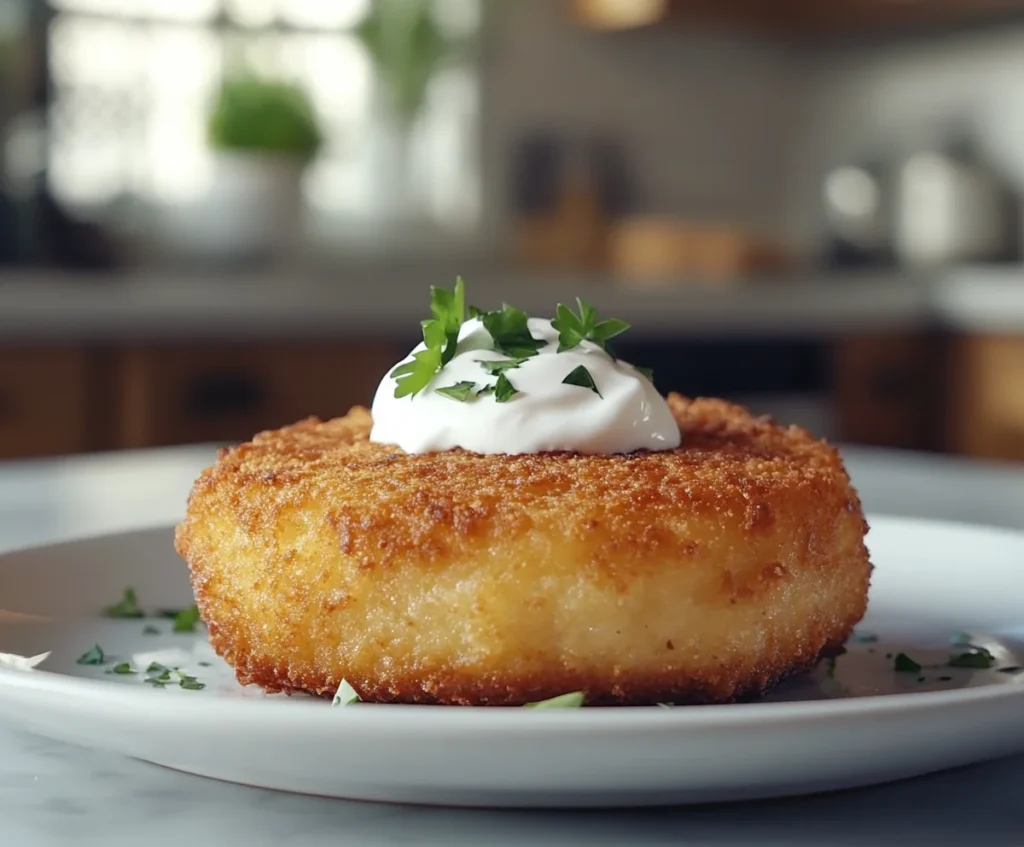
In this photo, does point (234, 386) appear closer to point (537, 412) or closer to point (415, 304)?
point (415, 304)

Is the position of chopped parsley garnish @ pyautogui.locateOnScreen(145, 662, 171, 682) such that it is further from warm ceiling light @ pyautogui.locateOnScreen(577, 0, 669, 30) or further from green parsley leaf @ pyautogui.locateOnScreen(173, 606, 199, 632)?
warm ceiling light @ pyautogui.locateOnScreen(577, 0, 669, 30)

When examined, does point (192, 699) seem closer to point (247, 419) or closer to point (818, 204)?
point (247, 419)

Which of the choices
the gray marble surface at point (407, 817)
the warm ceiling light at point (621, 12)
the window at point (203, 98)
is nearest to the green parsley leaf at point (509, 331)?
the gray marble surface at point (407, 817)

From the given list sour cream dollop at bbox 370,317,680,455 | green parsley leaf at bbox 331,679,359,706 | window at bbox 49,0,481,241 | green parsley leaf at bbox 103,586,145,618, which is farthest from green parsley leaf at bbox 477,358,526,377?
window at bbox 49,0,481,241

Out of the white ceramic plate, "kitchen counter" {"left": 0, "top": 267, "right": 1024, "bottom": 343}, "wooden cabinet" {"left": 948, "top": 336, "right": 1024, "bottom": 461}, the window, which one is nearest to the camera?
the white ceramic plate

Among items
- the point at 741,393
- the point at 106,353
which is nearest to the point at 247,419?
the point at 106,353
